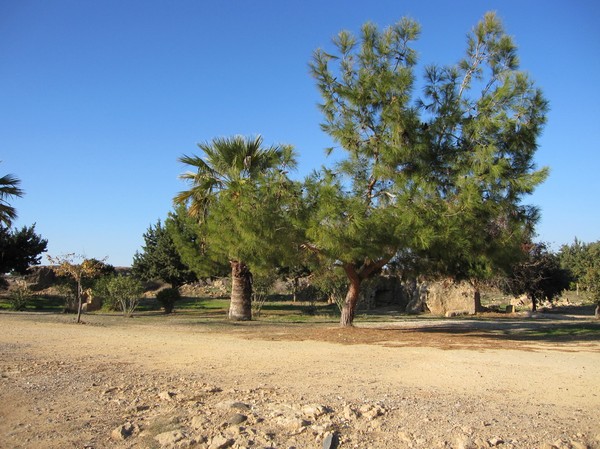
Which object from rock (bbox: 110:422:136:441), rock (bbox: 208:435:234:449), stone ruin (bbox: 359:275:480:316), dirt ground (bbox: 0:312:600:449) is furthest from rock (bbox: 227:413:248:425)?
stone ruin (bbox: 359:275:480:316)

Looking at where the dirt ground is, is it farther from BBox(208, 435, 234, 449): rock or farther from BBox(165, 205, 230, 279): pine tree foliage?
BBox(165, 205, 230, 279): pine tree foliage

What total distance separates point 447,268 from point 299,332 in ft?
16.5

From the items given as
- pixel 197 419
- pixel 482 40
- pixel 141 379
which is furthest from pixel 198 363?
pixel 482 40

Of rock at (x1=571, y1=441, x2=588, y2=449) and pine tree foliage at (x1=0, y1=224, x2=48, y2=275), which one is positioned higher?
pine tree foliage at (x1=0, y1=224, x2=48, y2=275)

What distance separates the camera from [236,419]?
539cm

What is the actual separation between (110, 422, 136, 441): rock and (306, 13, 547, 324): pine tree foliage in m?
8.31

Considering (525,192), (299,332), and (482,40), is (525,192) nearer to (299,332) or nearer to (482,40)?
(482,40)

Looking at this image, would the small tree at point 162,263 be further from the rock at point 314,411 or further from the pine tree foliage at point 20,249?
the rock at point 314,411

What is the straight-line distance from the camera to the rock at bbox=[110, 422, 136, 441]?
4.95 meters

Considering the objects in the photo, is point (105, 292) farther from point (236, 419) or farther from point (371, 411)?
point (371, 411)

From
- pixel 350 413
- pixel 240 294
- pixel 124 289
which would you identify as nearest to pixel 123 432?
pixel 350 413

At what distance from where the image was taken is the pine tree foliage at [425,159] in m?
13.2

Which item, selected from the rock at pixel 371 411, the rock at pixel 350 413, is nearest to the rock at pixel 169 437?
the rock at pixel 350 413

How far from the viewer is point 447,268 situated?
16672 mm
